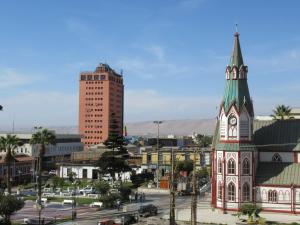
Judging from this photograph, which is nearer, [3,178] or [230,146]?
[230,146]

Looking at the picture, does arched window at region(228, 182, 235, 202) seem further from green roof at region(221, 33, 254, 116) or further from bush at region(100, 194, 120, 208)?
bush at region(100, 194, 120, 208)

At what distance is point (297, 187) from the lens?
6178 centimetres

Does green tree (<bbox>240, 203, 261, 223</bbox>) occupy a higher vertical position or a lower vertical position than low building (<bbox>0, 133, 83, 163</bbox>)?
lower

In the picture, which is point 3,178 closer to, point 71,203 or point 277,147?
point 71,203

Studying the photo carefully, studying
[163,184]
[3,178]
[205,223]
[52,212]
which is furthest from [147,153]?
[205,223]

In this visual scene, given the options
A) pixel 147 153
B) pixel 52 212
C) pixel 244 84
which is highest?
pixel 244 84

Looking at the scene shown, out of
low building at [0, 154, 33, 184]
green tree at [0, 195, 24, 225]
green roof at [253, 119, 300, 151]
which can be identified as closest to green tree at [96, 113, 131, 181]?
low building at [0, 154, 33, 184]

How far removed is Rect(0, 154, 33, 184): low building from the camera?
10206cm

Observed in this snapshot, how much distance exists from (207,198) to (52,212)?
26291 mm

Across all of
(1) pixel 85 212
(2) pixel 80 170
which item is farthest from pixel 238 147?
(2) pixel 80 170

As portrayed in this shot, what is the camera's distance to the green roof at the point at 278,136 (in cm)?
→ 6512

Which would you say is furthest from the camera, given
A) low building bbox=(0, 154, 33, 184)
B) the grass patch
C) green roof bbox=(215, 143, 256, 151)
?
low building bbox=(0, 154, 33, 184)

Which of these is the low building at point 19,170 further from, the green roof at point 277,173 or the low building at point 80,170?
the green roof at point 277,173

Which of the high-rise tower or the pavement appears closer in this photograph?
the pavement
